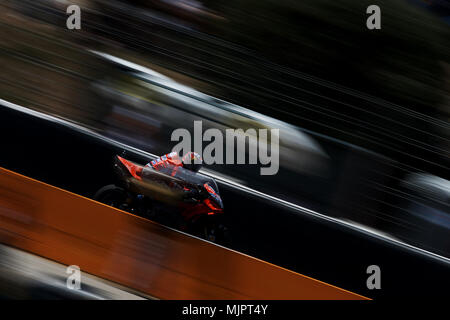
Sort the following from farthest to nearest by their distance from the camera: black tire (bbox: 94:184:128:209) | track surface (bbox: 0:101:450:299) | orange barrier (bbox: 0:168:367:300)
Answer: black tire (bbox: 94:184:128:209) < track surface (bbox: 0:101:450:299) < orange barrier (bbox: 0:168:367:300)

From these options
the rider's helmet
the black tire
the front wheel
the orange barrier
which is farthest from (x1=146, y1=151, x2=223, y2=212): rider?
the orange barrier

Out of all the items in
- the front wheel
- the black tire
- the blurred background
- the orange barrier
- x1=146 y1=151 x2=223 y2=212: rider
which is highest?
the blurred background

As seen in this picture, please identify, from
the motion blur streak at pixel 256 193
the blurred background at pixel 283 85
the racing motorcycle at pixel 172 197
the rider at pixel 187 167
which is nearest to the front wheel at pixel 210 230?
the racing motorcycle at pixel 172 197

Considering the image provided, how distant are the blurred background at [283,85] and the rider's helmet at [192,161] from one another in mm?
268

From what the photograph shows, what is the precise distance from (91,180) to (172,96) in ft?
4.46

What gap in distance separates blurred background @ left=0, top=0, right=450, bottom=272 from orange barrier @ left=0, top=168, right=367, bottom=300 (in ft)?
7.26

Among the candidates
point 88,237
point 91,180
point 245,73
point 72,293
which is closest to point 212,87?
point 245,73

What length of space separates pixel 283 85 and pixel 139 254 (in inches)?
163

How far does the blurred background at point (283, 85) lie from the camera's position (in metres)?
6.69

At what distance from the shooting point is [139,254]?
454 centimetres

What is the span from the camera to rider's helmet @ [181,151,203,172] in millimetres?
6637

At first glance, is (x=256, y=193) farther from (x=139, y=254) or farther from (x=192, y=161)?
(x=139, y=254)

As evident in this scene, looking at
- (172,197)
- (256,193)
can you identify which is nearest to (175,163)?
(172,197)

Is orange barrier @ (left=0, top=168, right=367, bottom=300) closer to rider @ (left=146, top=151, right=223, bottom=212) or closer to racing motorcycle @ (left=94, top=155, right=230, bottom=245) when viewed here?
racing motorcycle @ (left=94, top=155, right=230, bottom=245)
